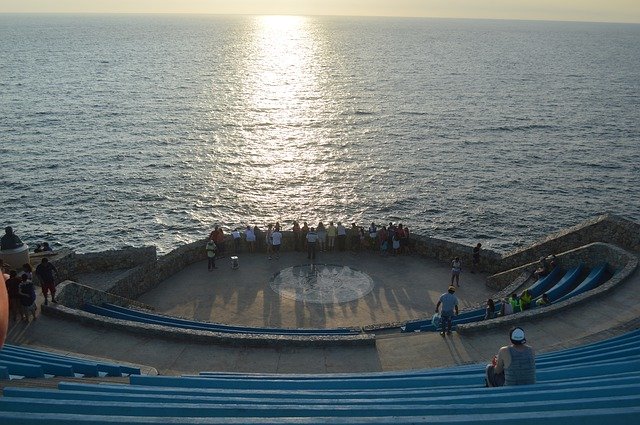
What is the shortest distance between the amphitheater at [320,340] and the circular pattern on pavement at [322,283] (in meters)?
0.07

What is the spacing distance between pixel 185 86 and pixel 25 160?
53959 mm

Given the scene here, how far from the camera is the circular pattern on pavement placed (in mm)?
19109

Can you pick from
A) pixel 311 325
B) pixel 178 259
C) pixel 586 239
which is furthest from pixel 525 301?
pixel 178 259

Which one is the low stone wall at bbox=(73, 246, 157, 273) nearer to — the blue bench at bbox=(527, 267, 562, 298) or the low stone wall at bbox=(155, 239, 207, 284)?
the low stone wall at bbox=(155, 239, 207, 284)

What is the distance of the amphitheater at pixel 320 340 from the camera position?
641 centimetres

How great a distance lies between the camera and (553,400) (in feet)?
20.1

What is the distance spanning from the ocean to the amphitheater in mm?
16797

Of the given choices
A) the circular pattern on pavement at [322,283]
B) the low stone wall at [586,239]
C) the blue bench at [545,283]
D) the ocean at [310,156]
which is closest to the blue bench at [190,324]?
the circular pattern on pavement at [322,283]

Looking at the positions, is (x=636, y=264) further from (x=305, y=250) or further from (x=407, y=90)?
(x=407, y=90)

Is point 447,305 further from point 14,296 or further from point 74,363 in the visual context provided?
point 14,296

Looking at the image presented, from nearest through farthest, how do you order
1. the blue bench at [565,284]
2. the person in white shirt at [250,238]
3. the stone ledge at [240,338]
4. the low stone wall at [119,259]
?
the stone ledge at [240,338]
the blue bench at [565,284]
the low stone wall at [119,259]
the person in white shirt at [250,238]

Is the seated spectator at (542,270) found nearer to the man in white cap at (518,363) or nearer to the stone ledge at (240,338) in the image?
the stone ledge at (240,338)

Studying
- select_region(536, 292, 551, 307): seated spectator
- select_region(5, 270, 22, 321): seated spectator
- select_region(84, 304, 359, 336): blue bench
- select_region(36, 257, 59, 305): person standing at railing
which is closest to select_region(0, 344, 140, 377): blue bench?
select_region(5, 270, 22, 321): seated spectator

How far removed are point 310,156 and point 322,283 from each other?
37169 millimetres
